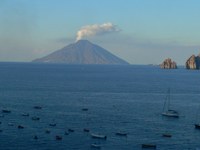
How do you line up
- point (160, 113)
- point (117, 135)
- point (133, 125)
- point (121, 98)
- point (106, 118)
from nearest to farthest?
point (117, 135) < point (133, 125) < point (106, 118) < point (160, 113) < point (121, 98)

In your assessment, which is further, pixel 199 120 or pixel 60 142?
pixel 199 120

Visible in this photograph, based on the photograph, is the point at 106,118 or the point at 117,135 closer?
the point at 117,135

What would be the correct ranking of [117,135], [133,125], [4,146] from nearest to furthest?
[4,146] < [117,135] < [133,125]

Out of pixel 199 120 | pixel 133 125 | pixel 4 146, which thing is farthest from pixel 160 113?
pixel 4 146

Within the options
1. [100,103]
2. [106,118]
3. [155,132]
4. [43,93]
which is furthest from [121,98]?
[155,132]

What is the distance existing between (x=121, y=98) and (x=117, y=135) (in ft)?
253

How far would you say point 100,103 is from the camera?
16725cm

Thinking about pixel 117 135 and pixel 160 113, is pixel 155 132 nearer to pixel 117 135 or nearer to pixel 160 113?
pixel 117 135

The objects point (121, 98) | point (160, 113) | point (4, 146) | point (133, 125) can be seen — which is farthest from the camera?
point (121, 98)

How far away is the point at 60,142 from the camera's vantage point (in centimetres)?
10100

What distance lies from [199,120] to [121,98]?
5407cm

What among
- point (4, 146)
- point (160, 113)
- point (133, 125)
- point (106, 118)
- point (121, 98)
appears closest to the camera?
point (4, 146)

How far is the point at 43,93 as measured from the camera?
196 meters

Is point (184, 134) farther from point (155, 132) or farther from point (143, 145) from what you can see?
point (143, 145)
